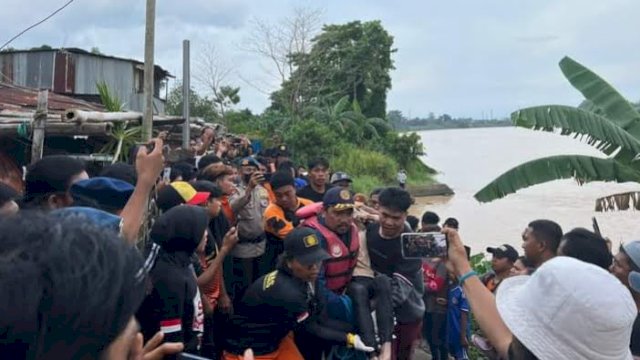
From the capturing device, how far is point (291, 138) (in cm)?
2434

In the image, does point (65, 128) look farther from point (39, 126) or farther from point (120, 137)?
point (39, 126)

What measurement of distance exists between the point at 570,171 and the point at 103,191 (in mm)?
5393

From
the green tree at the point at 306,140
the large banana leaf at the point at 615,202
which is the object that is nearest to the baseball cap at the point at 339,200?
the large banana leaf at the point at 615,202

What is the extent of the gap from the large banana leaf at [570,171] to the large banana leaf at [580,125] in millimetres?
184

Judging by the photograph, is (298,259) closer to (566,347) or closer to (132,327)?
(566,347)

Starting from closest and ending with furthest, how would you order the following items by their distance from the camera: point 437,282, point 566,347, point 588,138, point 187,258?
point 566,347, point 187,258, point 437,282, point 588,138

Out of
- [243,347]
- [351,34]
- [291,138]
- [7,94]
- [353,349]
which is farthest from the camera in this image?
[351,34]

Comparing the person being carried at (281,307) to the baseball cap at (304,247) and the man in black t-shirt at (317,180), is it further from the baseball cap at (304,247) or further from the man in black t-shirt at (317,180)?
the man in black t-shirt at (317,180)

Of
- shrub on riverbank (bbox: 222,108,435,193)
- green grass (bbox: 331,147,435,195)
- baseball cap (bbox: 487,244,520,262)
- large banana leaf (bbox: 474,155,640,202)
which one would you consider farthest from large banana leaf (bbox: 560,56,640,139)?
green grass (bbox: 331,147,435,195)

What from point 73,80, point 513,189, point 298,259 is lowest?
point 298,259

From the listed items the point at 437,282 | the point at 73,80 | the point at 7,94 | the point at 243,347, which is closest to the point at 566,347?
the point at 243,347

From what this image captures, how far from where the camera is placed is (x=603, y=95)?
283 inches

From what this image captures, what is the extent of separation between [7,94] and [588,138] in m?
8.06

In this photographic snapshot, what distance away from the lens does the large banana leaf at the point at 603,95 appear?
701 centimetres
